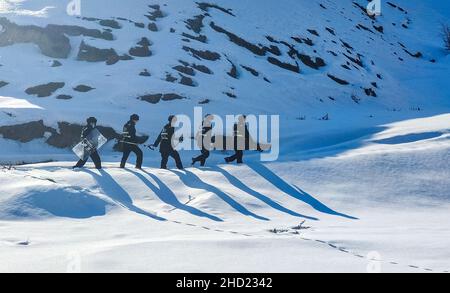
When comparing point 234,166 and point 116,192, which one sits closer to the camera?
point 116,192

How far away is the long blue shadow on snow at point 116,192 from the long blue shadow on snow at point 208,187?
1.67 meters

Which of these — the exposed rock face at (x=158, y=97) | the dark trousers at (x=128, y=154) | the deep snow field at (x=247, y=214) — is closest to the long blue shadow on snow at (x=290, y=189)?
the deep snow field at (x=247, y=214)

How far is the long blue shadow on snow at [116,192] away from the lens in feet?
34.8

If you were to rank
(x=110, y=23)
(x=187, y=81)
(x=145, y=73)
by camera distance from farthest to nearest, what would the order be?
(x=110, y=23), (x=187, y=81), (x=145, y=73)

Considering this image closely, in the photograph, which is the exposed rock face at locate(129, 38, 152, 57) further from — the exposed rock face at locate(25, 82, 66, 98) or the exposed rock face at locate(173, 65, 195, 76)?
the exposed rock face at locate(25, 82, 66, 98)

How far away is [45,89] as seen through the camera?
2516cm

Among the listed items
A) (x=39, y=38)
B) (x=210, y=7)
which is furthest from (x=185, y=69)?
(x=210, y=7)

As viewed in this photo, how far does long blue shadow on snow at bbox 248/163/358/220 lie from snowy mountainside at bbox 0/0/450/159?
24.4 ft

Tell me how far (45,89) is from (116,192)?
14697 mm

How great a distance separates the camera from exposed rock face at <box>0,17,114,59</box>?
29594 mm

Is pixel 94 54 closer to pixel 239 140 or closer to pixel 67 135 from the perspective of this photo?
pixel 67 135

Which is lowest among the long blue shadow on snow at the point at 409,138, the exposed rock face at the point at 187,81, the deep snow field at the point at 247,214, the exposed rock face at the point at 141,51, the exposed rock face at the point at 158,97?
the deep snow field at the point at 247,214

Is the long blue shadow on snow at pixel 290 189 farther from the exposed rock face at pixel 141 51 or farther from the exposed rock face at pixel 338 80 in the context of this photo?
the exposed rock face at pixel 338 80
